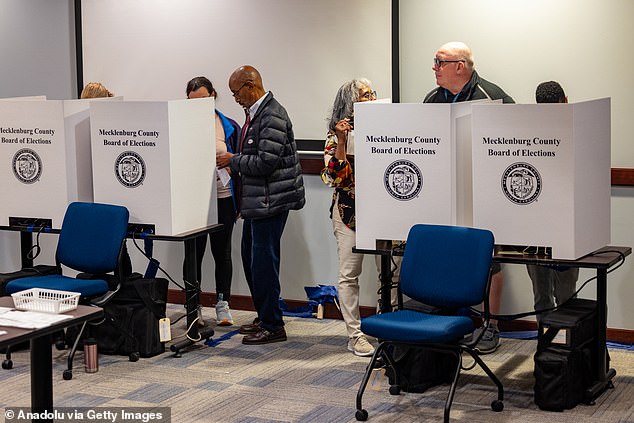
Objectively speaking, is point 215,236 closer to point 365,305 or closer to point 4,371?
point 365,305

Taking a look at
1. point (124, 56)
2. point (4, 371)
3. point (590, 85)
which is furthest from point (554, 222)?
point (124, 56)

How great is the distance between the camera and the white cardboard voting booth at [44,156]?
19.7 ft

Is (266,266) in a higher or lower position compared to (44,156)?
lower

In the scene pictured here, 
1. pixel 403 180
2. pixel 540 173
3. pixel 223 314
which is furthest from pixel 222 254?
pixel 540 173

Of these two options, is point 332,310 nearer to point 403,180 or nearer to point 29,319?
point 403,180

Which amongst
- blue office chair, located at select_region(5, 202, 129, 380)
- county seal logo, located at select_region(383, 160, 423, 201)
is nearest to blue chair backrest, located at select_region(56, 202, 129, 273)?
blue office chair, located at select_region(5, 202, 129, 380)

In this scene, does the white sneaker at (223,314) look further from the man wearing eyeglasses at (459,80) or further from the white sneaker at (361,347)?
the man wearing eyeglasses at (459,80)

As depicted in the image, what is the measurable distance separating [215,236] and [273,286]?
71 centimetres

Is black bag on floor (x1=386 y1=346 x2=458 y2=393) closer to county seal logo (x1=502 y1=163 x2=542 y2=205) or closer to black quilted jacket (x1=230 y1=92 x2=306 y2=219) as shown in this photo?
county seal logo (x1=502 y1=163 x2=542 y2=205)

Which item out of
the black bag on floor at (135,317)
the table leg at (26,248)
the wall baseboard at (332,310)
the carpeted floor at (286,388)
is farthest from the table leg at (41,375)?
the wall baseboard at (332,310)

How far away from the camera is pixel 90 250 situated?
5.86 metres

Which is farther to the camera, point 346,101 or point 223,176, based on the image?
point 223,176

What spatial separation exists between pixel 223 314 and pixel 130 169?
1268 millimetres

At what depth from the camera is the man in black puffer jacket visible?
19.2 ft
